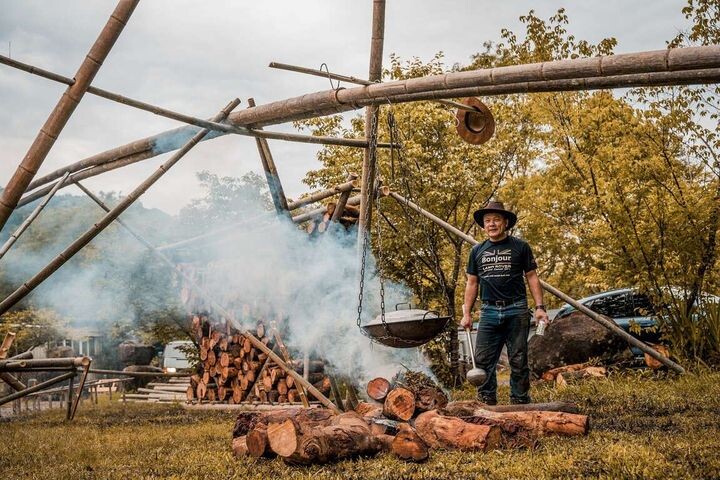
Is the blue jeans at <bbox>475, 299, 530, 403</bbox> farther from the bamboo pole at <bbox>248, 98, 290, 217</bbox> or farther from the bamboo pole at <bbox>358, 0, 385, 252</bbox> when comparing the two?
the bamboo pole at <bbox>248, 98, 290, 217</bbox>

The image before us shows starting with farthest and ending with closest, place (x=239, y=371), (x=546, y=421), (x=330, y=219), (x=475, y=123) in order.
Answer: (x=239, y=371) < (x=330, y=219) < (x=475, y=123) < (x=546, y=421)

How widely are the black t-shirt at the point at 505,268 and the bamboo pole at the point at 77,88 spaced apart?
3853mm

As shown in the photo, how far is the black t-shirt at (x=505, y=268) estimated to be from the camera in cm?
662

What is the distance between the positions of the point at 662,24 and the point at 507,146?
5004mm

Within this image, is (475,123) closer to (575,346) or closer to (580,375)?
(580,375)

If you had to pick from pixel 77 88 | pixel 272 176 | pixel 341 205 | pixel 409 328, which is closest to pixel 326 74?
pixel 272 176

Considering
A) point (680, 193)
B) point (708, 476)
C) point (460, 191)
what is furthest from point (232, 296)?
point (708, 476)

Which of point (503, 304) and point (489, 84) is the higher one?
point (489, 84)

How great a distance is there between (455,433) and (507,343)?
1.53 meters

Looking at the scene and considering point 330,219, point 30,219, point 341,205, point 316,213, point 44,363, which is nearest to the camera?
point 30,219

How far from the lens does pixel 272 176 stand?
25.8 ft

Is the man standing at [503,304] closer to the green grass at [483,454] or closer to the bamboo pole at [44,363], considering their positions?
the green grass at [483,454]

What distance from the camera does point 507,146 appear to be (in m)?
15.3

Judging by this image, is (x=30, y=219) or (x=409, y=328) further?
(x=30, y=219)
